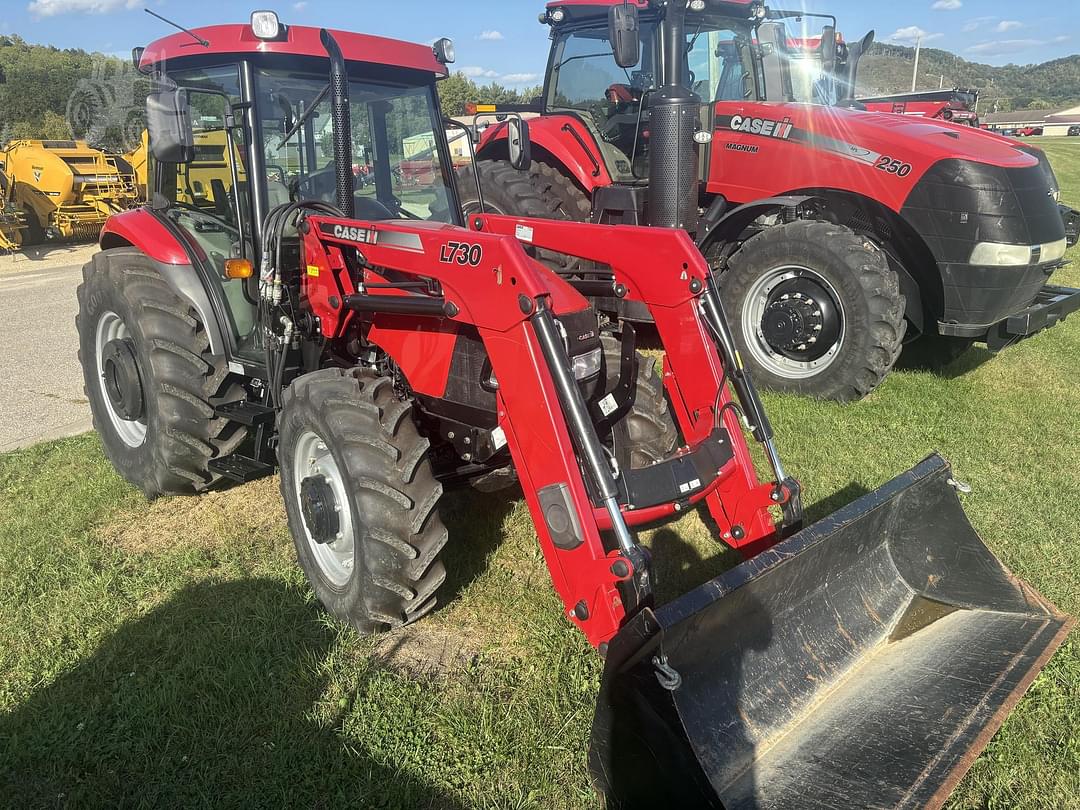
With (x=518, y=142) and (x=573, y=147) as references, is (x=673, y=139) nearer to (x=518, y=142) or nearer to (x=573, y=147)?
(x=573, y=147)

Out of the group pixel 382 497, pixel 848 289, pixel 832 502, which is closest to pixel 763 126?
pixel 848 289

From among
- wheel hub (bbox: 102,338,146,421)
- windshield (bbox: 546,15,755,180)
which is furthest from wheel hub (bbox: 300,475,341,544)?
windshield (bbox: 546,15,755,180)

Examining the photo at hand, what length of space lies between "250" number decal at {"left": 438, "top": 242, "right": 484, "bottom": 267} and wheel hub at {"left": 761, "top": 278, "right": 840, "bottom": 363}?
A: 11.8ft

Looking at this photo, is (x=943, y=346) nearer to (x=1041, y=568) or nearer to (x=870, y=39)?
(x=870, y=39)

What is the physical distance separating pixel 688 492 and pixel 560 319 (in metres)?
0.80

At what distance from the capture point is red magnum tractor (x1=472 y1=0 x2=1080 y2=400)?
5258 millimetres

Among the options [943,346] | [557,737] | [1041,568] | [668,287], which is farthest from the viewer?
[943,346]

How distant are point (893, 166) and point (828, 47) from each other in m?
1.96

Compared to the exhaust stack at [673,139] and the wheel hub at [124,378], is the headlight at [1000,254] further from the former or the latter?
the wheel hub at [124,378]

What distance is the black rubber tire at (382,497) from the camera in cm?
286

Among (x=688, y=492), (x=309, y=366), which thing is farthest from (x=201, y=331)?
(x=688, y=492)

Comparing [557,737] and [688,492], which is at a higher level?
[688,492]

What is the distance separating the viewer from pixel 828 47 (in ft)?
22.1

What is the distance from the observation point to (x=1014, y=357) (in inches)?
273
